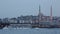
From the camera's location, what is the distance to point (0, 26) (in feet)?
3.71

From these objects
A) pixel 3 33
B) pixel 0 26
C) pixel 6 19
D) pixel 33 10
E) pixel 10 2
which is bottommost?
pixel 3 33

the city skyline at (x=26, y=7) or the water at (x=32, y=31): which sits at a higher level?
the city skyline at (x=26, y=7)

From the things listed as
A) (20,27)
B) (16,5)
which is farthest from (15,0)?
(20,27)

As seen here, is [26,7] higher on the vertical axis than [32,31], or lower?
higher

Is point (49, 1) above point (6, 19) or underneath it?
above

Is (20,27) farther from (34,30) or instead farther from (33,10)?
(33,10)

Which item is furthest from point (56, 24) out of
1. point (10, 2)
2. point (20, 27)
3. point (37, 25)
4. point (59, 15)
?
point (10, 2)

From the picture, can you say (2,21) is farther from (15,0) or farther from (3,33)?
(15,0)

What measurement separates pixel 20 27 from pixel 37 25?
27 cm

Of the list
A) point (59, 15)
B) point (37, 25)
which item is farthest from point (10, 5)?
point (59, 15)

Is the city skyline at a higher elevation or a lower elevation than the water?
higher

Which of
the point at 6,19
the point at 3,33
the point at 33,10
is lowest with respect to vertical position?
the point at 3,33

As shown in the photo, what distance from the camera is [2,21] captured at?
1.13 meters

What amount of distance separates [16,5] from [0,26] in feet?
1.37
